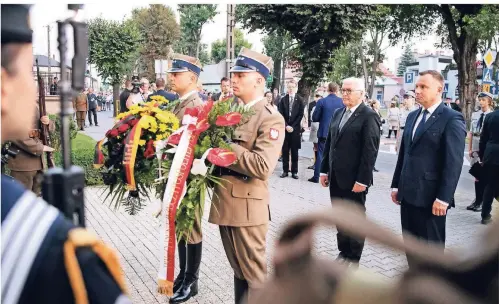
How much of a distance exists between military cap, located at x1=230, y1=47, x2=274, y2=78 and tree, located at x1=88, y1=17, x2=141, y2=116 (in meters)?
23.2

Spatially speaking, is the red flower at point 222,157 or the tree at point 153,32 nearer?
the red flower at point 222,157

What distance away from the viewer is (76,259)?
934mm

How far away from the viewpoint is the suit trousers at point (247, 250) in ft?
11.4

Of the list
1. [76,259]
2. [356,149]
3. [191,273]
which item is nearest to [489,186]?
[356,149]

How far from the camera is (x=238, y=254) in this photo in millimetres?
3494

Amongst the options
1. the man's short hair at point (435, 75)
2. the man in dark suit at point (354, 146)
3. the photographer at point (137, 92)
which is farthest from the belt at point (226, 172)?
the photographer at point (137, 92)

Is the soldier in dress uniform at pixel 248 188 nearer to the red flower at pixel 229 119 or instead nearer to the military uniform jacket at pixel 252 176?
the military uniform jacket at pixel 252 176

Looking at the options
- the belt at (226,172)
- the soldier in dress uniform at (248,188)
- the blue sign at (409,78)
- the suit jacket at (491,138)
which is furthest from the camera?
the blue sign at (409,78)

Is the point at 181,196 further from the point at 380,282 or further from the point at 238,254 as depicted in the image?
the point at 380,282

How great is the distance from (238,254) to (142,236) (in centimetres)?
308

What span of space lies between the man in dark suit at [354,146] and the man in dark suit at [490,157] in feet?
8.43

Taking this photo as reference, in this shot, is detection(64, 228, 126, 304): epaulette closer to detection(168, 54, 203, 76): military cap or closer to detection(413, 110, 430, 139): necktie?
detection(413, 110, 430, 139): necktie

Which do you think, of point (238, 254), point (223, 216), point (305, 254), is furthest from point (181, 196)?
point (305, 254)

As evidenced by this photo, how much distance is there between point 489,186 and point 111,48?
22628 mm
